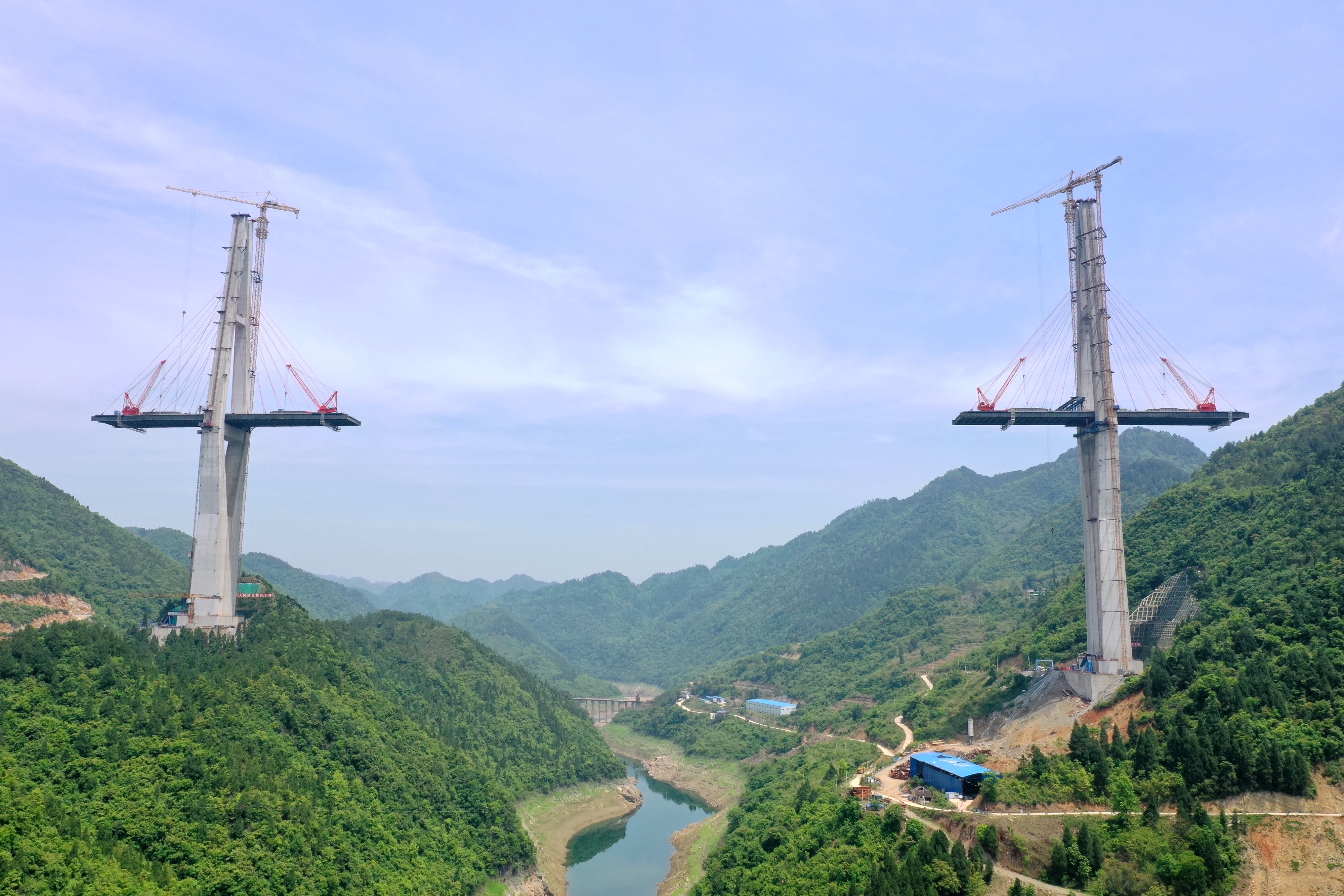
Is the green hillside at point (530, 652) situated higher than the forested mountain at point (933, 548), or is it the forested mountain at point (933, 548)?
the forested mountain at point (933, 548)

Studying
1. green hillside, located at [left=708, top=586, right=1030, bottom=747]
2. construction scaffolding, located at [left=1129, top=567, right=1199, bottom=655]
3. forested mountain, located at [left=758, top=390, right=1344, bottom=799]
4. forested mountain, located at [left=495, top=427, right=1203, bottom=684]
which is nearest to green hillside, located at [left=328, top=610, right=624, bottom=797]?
green hillside, located at [left=708, top=586, right=1030, bottom=747]

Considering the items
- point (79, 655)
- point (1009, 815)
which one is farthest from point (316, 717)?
point (1009, 815)

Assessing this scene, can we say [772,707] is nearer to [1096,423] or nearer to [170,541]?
[1096,423]

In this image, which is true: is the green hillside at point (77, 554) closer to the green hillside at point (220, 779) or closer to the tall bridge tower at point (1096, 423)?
the green hillside at point (220, 779)

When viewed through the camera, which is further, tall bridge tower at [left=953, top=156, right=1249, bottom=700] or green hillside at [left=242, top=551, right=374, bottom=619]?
green hillside at [left=242, top=551, right=374, bottom=619]

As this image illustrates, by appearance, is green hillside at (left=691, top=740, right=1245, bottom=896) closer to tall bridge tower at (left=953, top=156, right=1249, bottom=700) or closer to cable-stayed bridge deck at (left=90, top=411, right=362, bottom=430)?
tall bridge tower at (left=953, top=156, right=1249, bottom=700)

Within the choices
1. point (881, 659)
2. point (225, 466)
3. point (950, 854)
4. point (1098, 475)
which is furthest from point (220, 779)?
point (881, 659)

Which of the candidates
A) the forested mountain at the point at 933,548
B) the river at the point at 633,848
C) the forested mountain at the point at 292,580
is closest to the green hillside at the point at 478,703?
the river at the point at 633,848
